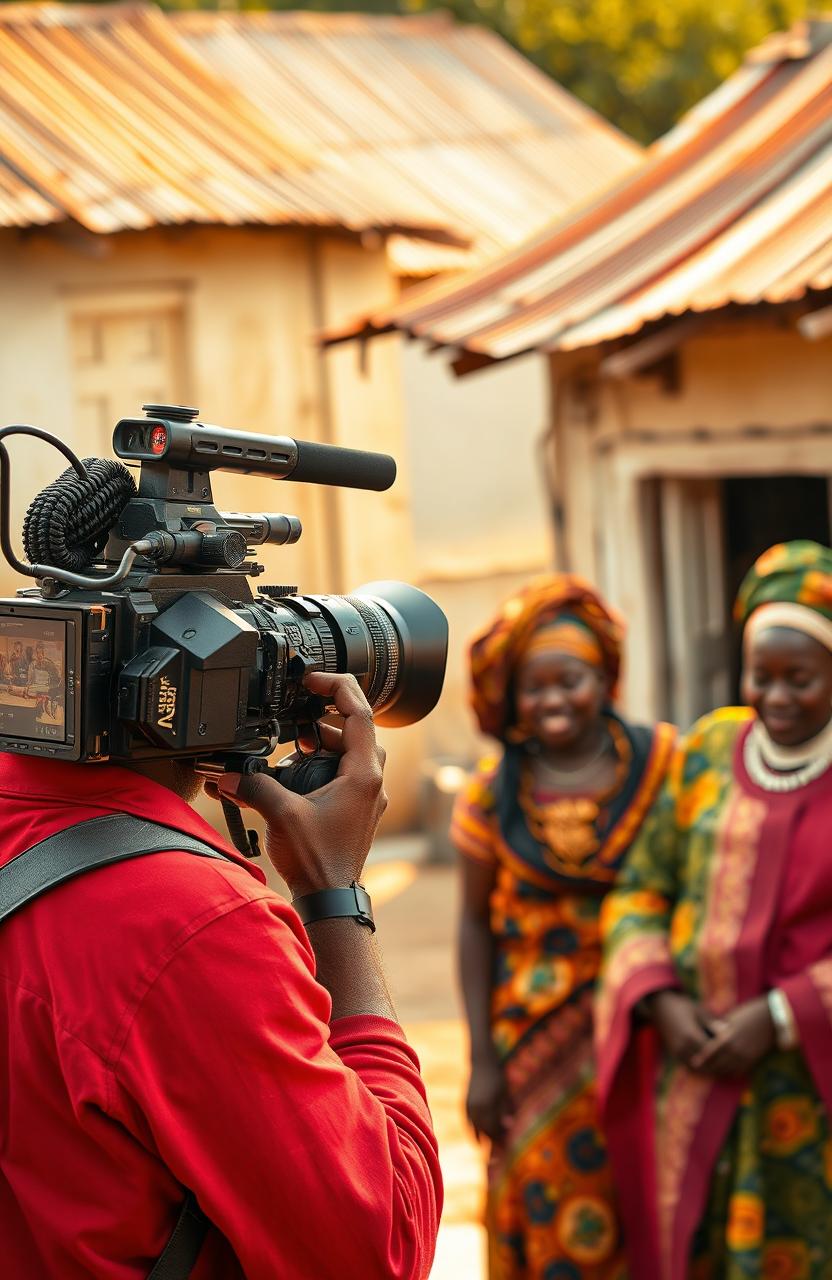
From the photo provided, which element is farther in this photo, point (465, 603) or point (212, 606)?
point (465, 603)

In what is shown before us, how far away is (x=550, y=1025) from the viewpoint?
3.97 m

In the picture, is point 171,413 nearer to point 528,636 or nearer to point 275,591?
point 275,591

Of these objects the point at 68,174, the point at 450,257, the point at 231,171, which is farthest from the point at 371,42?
the point at 68,174

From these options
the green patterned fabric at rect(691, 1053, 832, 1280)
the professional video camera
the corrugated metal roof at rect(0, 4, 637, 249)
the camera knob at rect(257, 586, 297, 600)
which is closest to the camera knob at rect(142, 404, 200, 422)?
the professional video camera

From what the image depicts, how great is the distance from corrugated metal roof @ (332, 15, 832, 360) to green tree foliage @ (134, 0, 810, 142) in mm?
14231

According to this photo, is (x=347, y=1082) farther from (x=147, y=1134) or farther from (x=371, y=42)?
(x=371, y=42)

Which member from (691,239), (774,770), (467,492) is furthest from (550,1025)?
(467,492)

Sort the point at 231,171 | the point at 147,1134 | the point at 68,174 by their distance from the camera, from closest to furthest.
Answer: the point at 147,1134 < the point at 68,174 < the point at 231,171

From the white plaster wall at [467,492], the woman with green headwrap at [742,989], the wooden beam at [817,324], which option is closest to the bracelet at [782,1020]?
the woman with green headwrap at [742,989]

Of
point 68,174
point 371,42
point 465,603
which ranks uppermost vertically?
point 371,42

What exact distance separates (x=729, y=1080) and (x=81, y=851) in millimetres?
2244

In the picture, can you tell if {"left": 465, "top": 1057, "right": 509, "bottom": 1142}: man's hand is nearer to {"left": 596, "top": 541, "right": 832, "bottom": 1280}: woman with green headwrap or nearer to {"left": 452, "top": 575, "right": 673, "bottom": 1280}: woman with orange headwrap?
{"left": 452, "top": 575, "right": 673, "bottom": 1280}: woman with orange headwrap

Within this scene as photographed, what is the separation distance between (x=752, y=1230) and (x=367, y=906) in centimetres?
199

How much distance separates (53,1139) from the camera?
61.3 inches
